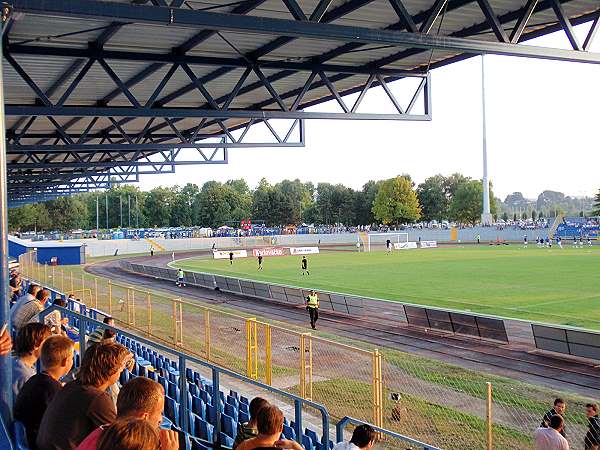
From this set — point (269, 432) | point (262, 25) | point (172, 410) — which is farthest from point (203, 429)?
point (262, 25)

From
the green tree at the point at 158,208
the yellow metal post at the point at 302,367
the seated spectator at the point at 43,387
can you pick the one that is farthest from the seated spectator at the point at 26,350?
the green tree at the point at 158,208

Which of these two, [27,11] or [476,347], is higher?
[27,11]

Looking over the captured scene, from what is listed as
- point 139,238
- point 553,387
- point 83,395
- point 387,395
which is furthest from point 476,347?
point 139,238

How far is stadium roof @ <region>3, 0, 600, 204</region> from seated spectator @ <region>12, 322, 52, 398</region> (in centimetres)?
275

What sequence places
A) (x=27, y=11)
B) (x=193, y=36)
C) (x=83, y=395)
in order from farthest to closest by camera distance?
(x=193, y=36) → (x=27, y=11) → (x=83, y=395)

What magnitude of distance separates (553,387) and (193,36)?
10.9 meters

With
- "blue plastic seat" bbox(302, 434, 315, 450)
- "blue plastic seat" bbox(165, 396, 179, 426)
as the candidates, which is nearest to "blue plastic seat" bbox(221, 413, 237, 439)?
"blue plastic seat" bbox(165, 396, 179, 426)

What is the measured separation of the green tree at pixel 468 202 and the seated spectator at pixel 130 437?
13237 cm

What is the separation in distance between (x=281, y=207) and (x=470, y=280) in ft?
326

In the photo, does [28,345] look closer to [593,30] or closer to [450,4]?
[450,4]

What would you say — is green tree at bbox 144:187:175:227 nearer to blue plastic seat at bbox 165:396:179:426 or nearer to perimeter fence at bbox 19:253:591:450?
perimeter fence at bbox 19:253:591:450

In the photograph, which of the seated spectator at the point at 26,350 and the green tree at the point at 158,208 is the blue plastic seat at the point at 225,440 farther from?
the green tree at the point at 158,208

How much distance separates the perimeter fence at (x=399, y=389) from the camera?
1041 centimetres

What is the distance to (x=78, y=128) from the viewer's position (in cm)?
2083
